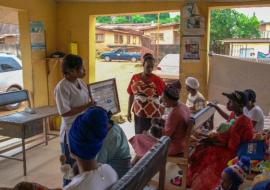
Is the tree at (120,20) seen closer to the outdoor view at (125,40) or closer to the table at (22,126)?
the outdoor view at (125,40)

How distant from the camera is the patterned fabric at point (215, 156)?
9.67ft

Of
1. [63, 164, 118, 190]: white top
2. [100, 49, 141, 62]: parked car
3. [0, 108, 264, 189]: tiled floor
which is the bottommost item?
[0, 108, 264, 189]: tiled floor

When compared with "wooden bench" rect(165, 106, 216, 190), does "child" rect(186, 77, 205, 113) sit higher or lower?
higher

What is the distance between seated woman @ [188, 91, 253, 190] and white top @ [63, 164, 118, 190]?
5.81 feet

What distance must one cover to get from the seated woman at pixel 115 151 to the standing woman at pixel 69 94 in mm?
730

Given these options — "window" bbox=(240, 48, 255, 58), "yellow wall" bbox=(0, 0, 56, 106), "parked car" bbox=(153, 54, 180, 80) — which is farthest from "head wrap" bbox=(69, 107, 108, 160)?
"parked car" bbox=(153, 54, 180, 80)

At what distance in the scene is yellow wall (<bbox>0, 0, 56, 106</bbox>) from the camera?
15.9 ft

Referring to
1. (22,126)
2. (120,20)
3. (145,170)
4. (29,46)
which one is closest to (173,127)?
(145,170)

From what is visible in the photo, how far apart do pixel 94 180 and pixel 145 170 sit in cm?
41

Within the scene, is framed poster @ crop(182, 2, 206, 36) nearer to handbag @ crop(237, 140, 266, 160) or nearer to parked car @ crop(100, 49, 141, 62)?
handbag @ crop(237, 140, 266, 160)

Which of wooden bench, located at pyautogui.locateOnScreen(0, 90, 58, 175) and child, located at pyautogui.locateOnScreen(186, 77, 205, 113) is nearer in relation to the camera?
wooden bench, located at pyautogui.locateOnScreen(0, 90, 58, 175)

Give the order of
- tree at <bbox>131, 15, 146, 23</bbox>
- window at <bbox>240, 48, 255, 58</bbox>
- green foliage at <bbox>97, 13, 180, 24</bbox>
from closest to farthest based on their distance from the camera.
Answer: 1. window at <bbox>240, 48, 255, 58</bbox>
2. green foliage at <bbox>97, 13, 180, 24</bbox>
3. tree at <bbox>131, 15, 146, 23</bbox>

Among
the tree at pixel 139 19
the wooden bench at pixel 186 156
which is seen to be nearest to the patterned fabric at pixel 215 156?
the wooden bench at pixel 186 156

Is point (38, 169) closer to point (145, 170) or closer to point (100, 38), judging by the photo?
point (145, 170)
